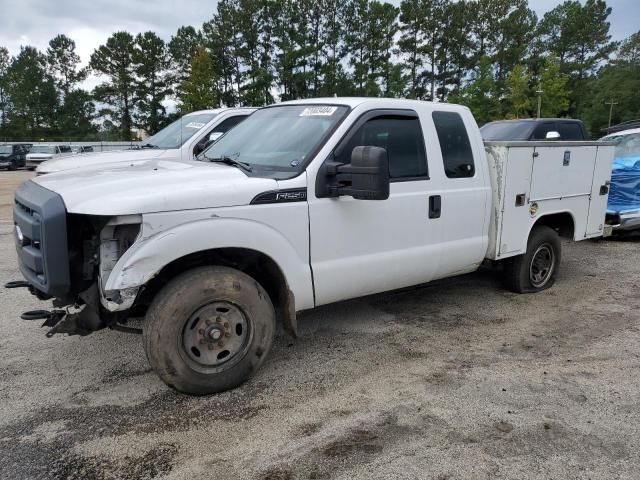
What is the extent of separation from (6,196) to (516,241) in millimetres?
16579

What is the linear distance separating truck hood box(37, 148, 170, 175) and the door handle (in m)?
4.48

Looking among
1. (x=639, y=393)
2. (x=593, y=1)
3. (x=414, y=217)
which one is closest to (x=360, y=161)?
(x=414, y=217)

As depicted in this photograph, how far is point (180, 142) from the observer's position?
25.9 feet

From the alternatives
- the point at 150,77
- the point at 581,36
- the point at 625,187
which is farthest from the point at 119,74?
the point at 625,187

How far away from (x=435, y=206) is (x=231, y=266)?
1827 millimetres

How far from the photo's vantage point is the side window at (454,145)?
4.52 meters

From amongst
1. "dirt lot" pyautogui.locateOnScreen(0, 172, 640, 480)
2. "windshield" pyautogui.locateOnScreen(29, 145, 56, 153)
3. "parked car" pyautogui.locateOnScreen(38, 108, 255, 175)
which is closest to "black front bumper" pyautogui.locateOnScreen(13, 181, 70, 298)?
"dirt lot" pyautogui.locateOnScreen(0, 172, 640, 480)

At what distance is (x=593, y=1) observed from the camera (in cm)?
6072

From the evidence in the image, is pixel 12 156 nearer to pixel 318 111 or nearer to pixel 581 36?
pixel 318 111

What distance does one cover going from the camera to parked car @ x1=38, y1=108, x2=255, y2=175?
24.9 feet

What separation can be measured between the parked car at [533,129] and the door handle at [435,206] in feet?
21.9

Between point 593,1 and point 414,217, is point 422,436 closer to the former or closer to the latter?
point 414,217

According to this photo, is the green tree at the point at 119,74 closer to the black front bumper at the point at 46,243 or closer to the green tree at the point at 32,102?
the green tree at the point at 32,102

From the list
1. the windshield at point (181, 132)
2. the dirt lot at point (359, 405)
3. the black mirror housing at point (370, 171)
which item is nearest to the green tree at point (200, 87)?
the windshield at point (181, 132)
